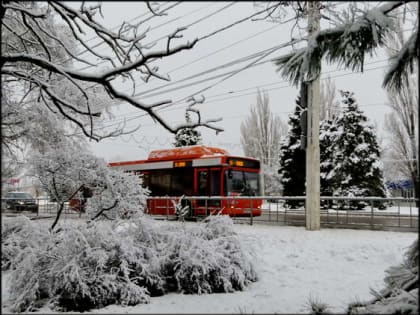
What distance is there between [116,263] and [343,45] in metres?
4.21

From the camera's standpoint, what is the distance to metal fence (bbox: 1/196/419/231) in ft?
38.9

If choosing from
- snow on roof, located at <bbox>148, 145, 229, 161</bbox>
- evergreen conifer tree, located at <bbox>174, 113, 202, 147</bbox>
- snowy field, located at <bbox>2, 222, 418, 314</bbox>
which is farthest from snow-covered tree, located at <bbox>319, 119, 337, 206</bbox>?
snowy field, located at <bbox>2, 222, 418, 314</bbox>

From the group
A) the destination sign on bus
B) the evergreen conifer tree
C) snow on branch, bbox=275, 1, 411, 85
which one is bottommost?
the destination sign on bus

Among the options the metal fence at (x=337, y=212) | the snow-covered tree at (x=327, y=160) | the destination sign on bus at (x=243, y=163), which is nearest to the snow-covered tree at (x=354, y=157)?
the snow-covered tree at (x=327, y=160)

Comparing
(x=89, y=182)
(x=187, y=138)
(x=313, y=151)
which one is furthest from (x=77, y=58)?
(x=187, y=138)

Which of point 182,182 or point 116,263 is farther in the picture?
point 182,182

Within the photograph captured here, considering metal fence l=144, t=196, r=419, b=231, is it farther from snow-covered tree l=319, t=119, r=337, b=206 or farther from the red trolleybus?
snow-covered tree l=319, t=119, r=337, b=206

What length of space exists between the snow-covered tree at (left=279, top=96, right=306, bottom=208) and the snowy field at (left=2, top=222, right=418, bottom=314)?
18.6 m

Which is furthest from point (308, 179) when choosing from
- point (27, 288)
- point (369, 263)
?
point (27, 288)

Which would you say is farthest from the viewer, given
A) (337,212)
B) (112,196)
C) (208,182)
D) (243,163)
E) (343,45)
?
(243,163)

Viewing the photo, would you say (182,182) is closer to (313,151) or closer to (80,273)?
(313,151)

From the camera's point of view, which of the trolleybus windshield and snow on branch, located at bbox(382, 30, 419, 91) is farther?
the trolleybus windshield

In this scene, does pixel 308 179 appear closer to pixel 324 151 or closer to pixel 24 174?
pixel 24 174

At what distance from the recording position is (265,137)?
44.7 m
